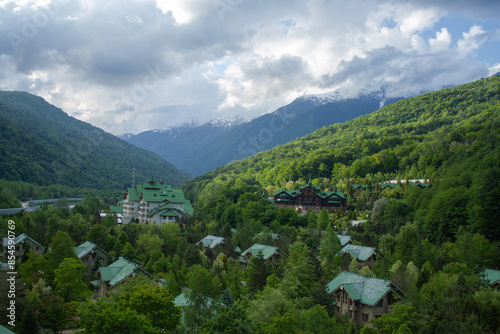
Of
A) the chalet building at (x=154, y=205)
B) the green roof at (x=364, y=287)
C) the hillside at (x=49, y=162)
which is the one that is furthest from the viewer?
the hillside at (x=49, y=162)

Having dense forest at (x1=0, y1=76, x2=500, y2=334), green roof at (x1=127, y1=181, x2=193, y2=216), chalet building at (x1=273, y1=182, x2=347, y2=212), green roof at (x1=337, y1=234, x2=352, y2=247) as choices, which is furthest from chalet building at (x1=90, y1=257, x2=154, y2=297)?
chalet building at (x1=273, y1=182, x2=347, y2=212)

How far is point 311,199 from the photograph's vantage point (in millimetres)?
88125

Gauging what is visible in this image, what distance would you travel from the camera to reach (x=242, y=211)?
7144 centimetres

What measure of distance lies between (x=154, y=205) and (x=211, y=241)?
76.1 feet

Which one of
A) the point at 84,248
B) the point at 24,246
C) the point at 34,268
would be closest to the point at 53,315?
the point at 34,268

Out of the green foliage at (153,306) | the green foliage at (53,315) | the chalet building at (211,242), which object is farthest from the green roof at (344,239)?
the green foliage at (53,315)

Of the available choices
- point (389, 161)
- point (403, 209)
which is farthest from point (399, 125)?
point (403, 209)

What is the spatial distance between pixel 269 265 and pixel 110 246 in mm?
23498

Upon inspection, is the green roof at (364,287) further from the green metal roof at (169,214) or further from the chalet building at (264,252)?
the green metal roof at (169,214)

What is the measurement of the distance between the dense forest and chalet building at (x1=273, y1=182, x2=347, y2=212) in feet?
12.5

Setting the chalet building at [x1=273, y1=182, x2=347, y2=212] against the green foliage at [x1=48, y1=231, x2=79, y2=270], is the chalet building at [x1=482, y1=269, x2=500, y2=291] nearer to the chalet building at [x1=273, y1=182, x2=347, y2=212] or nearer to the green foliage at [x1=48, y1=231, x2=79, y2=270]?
the green foliage at [x1=48, y1=231, x2=79, y2=270]

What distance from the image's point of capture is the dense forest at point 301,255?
24.8 meters

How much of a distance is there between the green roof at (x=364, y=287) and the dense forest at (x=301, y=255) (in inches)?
45.1

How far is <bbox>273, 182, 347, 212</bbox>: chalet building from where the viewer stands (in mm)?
86000
